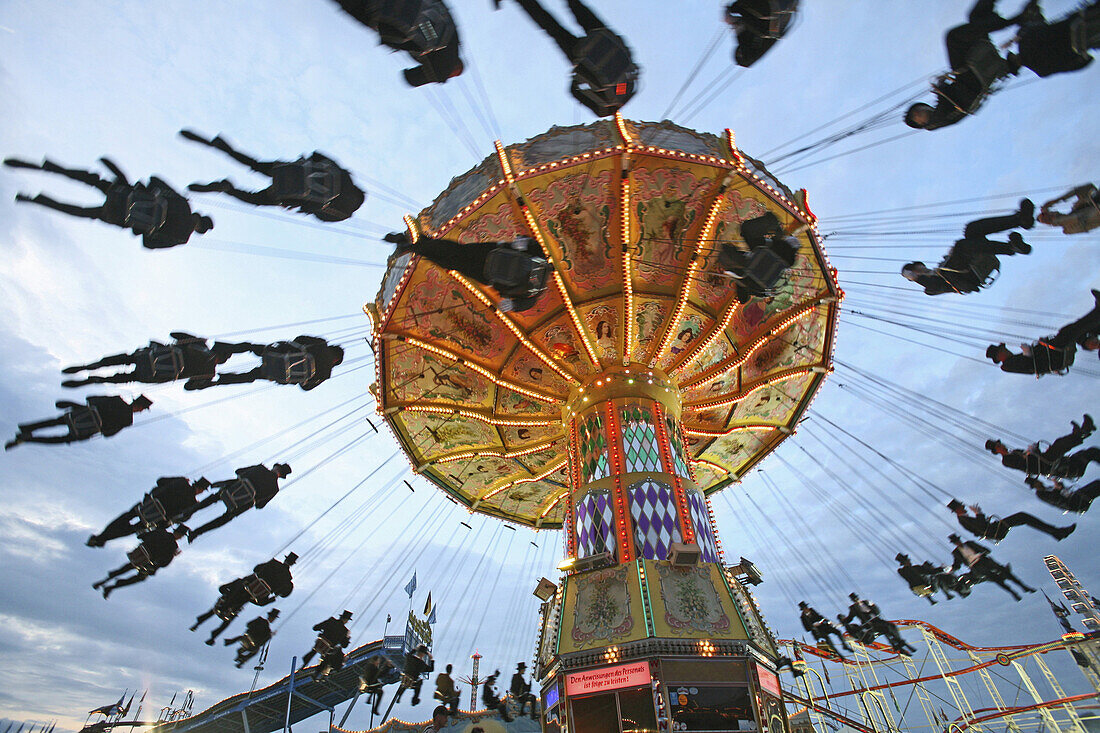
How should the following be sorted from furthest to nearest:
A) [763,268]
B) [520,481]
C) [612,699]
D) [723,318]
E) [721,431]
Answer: [520,481]
[721,431]
[723,318]
[612,699]
[763,268]

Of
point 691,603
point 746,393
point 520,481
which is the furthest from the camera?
point 520,481

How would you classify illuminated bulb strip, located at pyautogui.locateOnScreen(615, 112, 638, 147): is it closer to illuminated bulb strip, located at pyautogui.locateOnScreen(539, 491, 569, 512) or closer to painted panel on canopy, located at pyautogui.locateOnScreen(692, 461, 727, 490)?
painted panel on canopy, located at pyautogui.locateOnScreen(692, 461, 727, 490)

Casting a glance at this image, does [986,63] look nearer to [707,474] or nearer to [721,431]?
[721,431]

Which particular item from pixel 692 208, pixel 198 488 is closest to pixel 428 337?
pixel 198 488

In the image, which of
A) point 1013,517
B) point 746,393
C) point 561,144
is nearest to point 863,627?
point 1013,517

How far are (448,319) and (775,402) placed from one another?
8593 mm

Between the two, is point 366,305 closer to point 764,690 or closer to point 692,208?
point 692,208

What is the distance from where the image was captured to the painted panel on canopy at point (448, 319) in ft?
35.0

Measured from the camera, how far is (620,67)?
240 inches

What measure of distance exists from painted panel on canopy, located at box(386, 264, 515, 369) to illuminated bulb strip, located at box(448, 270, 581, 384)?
16cm

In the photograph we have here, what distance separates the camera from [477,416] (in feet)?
42.7

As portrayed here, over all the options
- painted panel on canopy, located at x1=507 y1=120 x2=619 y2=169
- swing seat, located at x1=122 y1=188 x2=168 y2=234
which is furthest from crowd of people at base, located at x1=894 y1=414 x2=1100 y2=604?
swing seat, located at x1=122 y1=188 x2=168 y2=234

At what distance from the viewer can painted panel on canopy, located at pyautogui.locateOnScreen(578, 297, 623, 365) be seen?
11.4 metres

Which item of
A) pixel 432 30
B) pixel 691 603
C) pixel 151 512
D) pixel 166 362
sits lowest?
pixel 691 603
